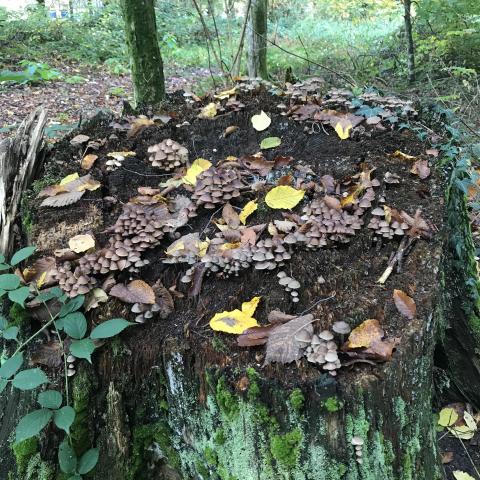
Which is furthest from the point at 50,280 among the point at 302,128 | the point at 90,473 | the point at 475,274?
the point at 475,274

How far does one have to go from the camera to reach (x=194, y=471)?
7.22ft

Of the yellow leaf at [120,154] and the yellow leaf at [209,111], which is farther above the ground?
the yellow leaf at [209,111]

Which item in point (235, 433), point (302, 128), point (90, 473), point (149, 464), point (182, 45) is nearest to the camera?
point (235, 433)

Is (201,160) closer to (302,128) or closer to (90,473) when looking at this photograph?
(302,128)

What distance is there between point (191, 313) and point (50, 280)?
2.42ft

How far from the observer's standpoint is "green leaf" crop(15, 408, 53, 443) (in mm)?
1755

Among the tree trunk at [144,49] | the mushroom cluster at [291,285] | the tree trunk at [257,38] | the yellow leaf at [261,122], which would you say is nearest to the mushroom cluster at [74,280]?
the mushroom cluster at [291,285]

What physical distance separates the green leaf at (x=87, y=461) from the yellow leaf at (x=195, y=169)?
5.49 feet

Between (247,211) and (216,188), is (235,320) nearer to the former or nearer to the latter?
(247,211)

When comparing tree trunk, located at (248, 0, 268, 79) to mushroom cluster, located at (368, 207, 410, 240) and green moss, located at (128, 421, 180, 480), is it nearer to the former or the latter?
mushroom cluster, located at (368, 207, 410, 240)

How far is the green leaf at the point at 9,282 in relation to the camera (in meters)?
2.05

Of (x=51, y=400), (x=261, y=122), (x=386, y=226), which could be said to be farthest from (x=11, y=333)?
(x=261, y=122)

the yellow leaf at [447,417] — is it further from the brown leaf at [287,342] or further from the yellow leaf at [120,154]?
the yellow leaf at [120,154]

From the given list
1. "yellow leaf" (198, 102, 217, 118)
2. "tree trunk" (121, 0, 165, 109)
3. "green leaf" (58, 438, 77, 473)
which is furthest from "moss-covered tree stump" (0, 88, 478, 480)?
"tree trunk" (121, 0, 165, 109)
